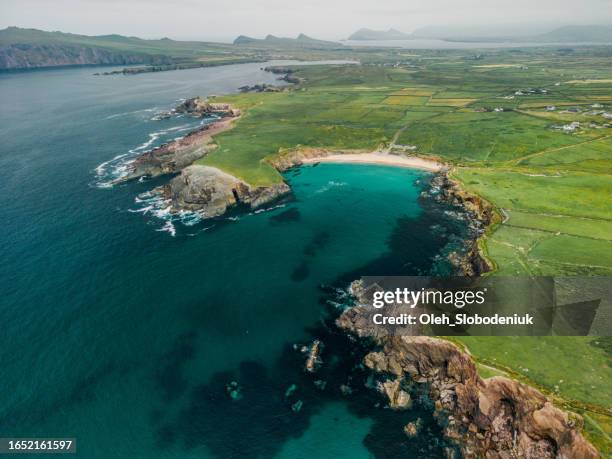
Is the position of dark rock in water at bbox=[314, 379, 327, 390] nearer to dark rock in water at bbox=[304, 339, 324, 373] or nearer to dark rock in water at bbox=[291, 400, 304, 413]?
dark rock in water at bbox=[304, 339, 324, 373]

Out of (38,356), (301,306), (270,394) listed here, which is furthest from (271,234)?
(38,356)

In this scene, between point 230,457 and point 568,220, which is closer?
point 230,457

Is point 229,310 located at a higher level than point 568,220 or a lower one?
lower

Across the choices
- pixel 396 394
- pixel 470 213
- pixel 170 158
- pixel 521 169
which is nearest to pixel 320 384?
pixel 396 394

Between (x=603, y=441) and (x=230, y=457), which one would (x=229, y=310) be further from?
Result: (x=603, y=441)

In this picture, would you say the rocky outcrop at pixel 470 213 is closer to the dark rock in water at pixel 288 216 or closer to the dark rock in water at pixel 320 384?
the dark rock in water at pixel 320 384

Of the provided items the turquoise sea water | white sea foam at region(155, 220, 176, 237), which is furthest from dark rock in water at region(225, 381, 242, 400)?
white sea foam at region(155, 220, 176, 237)

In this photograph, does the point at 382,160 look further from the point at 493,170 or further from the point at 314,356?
the point at 314,356
